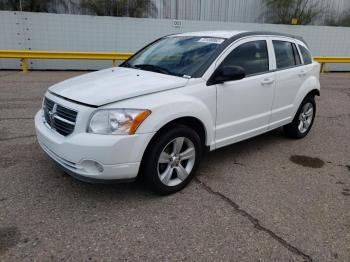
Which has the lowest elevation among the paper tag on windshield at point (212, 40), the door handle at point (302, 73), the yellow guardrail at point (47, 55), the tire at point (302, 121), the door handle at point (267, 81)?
the tire at point (302, 121)

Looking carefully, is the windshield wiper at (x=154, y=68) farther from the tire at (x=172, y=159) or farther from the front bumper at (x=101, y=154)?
the front bumper at (x=101, y=154)

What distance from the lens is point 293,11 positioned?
1870 centimetres

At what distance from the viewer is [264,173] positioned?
423cm

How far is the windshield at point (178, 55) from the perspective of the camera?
152 inches

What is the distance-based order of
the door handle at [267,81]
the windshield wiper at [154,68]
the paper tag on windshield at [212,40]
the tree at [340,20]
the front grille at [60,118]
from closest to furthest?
1. the front grille at [60,118]
2. the windshield wiper at [154,68]
3. the paper tag on windshield at [212,40]
4. the door handle at [267,81]
5. the tree at [340,20]

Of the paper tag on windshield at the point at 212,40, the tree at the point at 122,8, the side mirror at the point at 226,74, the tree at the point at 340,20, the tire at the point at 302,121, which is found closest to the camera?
the side mirror at the point at 226,74

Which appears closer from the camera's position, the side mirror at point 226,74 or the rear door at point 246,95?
the side mirror at point 226,74

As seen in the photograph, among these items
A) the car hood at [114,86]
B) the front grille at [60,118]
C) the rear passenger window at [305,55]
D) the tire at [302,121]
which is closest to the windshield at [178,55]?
the car hood at [114,86]

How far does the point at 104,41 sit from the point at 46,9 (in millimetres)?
3037

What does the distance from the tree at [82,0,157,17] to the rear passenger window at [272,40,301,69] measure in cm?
1117

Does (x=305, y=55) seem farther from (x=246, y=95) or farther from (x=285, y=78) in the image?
(x=246, y=95)

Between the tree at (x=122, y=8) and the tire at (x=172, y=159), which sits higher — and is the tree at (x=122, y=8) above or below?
above

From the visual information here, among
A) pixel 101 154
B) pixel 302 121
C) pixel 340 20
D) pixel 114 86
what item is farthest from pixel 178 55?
pixel 340 20

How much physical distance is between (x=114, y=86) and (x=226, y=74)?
1.28 m
